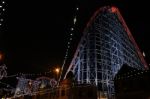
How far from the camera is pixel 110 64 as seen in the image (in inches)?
1521

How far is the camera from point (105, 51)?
39.3 m

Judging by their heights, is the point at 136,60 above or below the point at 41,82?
above

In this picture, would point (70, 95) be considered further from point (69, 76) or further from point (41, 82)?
point (41, 82)

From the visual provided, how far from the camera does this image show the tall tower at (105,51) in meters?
37.4

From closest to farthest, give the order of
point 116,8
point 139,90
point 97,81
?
point 139,90 < point 97,81 < point 116,8

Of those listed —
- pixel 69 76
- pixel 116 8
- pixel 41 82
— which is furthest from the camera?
pixel 116 8

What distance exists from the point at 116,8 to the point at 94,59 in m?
13.1

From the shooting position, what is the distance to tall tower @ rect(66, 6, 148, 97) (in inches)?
1471

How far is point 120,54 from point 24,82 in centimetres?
1708

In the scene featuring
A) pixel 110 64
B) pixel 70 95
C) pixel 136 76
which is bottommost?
pixel 70 95

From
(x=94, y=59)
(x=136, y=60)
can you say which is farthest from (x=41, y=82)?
(x=136, y=60)

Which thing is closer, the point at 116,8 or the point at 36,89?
the point at 36,89

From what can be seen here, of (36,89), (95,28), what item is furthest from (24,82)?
(95,28)

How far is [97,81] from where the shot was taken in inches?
1431
